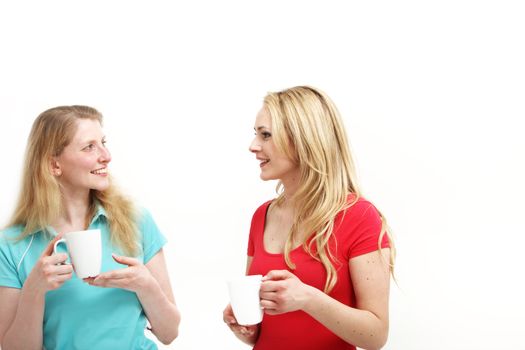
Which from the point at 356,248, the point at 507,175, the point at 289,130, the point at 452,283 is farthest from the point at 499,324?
the point at 289,130

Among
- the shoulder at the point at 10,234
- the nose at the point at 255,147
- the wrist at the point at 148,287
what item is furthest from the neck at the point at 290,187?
the shoulder at the point at 10,234

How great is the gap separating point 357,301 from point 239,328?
366mm

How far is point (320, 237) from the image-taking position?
5.97 ft

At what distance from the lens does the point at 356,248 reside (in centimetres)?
179

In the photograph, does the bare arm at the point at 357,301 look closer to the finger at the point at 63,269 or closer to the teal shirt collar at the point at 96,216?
the finger at the point at 63,269

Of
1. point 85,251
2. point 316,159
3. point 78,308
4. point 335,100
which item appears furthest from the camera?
point 335,100

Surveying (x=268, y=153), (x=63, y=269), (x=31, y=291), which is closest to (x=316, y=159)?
(x=268, y=153)

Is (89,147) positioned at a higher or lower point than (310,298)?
higher

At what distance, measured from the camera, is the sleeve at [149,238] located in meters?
2.11

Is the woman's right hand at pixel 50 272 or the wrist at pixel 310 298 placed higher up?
the wrist at pixel 310 298

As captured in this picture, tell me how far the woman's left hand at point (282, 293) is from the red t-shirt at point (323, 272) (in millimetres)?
200

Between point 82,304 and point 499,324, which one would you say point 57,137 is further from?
point 499,324

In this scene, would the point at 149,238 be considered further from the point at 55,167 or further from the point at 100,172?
the point at 55,167

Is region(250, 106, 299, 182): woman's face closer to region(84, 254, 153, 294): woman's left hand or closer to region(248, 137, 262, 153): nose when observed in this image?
region(248, 137, 262, 153): nose
